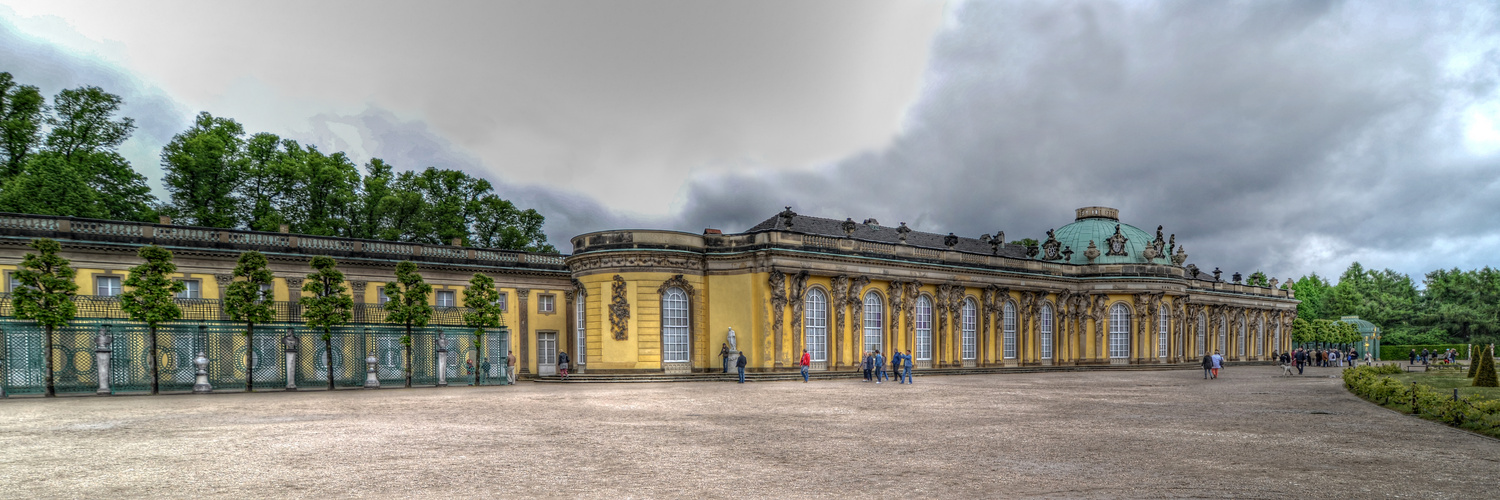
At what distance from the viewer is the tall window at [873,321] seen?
4725 centimetres

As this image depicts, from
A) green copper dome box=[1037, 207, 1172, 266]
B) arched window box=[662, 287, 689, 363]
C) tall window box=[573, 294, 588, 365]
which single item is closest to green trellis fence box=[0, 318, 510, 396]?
tall window box=[573, 294, 588, 365]

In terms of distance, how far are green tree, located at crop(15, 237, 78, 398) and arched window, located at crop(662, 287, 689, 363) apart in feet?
77.0

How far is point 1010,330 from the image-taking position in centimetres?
5662

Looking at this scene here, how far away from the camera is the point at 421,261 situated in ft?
147

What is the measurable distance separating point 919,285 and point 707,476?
129 feet

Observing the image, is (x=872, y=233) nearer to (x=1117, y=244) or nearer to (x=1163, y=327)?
(x=1117, y=244)

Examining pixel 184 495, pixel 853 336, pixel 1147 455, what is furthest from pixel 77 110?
pixel 1147 455

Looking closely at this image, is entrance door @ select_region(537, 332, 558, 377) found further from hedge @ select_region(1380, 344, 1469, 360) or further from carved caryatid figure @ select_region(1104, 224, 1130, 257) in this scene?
hedge @ select_region(1380, 344, 1469, 360)

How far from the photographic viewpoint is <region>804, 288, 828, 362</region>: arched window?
4522cm

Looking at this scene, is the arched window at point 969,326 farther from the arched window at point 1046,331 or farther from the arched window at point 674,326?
the arched window at point 674,326

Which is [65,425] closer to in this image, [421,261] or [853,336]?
[421,261]

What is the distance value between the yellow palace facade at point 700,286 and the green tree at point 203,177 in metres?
10.5

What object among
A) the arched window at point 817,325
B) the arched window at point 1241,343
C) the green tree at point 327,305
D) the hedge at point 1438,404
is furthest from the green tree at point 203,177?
the arched window at point 1241,343

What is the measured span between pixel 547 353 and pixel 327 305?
15.9 meters
